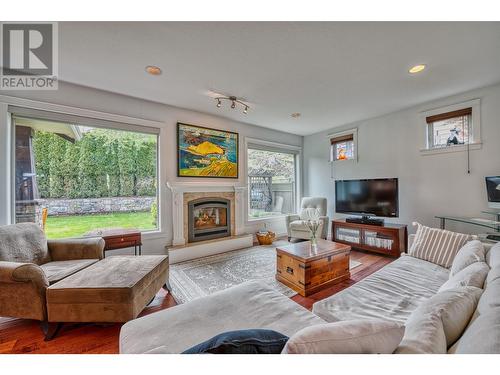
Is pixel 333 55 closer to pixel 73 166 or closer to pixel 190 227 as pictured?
pixel 190 227

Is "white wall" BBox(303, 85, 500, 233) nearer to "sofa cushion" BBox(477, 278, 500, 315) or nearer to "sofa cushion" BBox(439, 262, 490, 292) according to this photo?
"sofa cushion" BBox(439, 262, 490, 292)

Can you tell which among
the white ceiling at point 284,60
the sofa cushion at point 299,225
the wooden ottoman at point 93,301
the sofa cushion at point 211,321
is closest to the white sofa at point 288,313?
the sofa cushion at point 211,321

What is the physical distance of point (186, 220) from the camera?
3465 millimetres

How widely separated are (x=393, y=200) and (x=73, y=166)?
492 centimetres

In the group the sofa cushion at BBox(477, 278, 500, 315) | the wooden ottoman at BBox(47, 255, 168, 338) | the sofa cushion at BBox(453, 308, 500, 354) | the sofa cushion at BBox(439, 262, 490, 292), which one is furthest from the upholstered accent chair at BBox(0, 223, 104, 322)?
the sofa cushion at BBox(439, 262, 490, 292)

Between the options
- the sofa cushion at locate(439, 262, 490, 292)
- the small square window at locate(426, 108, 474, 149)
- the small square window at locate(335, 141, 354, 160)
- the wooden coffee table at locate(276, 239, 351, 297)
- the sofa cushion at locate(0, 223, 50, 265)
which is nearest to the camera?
the sofa cushion at locate(439, 262, 490, 292)

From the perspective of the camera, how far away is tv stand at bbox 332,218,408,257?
317 centimetres

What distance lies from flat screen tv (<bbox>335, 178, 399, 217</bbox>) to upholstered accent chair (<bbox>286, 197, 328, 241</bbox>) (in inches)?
13.6

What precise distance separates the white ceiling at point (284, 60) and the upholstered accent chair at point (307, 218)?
6.87ft

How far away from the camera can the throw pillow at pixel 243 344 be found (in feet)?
2.13

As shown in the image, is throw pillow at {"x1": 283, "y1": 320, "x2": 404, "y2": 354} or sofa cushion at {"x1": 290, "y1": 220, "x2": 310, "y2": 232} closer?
throw pillow at {"x1": 283, "y1": 320, "x2": 404, "y2": 354}
